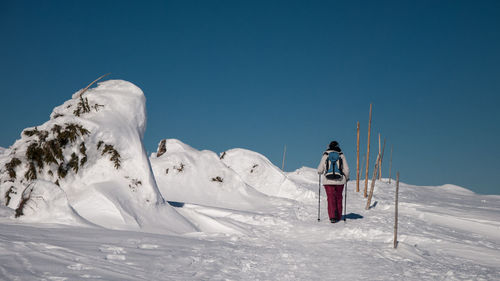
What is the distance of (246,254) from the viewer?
16.1 ft

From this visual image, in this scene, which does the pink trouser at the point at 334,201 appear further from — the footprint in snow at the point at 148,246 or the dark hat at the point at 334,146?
the footprint in snow at the point at 148,246

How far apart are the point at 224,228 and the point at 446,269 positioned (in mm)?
4115

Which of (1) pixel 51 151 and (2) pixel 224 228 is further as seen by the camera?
(2) pixel 224 228

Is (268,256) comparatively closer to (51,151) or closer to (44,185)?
(44,185)

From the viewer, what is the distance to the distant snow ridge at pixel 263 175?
15489 mm

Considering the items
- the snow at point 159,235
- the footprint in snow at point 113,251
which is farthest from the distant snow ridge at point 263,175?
the footprint in snow at point 113,251

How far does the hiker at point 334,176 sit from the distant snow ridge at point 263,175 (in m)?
5.78

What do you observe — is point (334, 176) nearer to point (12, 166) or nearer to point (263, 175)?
point (12, 166)

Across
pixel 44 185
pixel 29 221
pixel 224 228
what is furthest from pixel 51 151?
pixel 224 228

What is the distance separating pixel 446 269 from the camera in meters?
4.63

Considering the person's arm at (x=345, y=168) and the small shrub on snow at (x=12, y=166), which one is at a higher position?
the person's arm at (x=345, y=168)

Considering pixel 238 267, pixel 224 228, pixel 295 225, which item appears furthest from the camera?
pixel 295 225

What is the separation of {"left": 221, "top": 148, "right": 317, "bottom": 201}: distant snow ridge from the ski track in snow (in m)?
7.59

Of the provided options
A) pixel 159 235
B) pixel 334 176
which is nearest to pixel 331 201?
pixel 334 176
